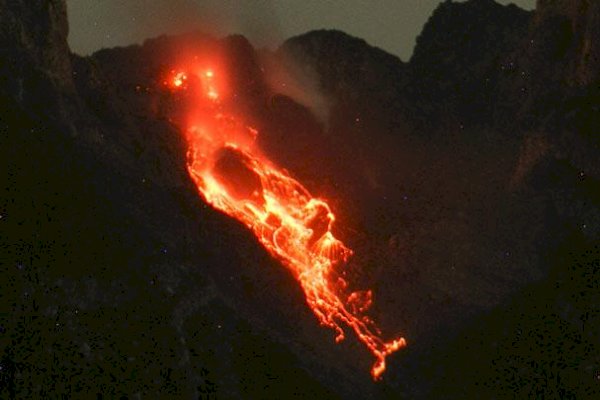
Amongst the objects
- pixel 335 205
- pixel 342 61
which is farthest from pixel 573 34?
→ pixel 342 61

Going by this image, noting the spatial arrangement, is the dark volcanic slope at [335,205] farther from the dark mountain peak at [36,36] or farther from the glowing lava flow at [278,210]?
the glowing lava flow at [278,210]

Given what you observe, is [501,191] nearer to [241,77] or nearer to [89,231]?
[241,77]

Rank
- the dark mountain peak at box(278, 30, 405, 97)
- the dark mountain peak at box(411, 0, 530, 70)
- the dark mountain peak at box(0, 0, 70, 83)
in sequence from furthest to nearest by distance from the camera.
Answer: the dark mountain peak at box(278, 30, 405, 97) → the dark mountain peak at box(411, 0, 530, 70) → the dark mountain peak at box(0, 0, 70, 83)

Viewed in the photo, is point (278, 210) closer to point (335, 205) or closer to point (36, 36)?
point (335, 205)

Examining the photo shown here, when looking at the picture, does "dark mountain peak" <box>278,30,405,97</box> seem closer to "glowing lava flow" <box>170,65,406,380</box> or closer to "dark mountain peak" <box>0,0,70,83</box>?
"glowing lava flow" <box>170,65,406,380</box>

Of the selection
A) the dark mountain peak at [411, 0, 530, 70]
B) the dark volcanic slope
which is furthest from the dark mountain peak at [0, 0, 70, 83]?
the dark mountain peak at [411, 0, 530, 70]
